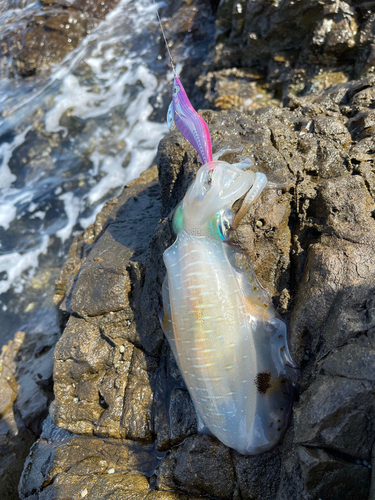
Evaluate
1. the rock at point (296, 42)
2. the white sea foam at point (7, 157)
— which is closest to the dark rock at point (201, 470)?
the rock at point (296, 42)

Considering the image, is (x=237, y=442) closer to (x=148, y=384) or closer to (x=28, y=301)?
(x=148, y=384)

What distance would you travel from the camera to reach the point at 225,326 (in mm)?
2859

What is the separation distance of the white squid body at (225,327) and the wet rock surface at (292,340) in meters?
0.14

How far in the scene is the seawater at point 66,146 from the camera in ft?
24.5

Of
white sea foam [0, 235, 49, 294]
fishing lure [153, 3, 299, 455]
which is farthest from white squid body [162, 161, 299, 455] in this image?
white sea foam [0, 235, 49, 294]

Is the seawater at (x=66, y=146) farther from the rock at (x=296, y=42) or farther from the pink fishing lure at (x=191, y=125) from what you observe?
the pink fishing lure at (x=191, y=125)

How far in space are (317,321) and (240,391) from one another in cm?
79

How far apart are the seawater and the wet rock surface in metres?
2.68

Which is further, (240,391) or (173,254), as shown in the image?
(173,254)

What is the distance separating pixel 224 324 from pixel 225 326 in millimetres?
17

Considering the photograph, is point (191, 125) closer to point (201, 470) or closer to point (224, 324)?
point (224, 324)

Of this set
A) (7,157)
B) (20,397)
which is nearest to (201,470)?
(20,397)

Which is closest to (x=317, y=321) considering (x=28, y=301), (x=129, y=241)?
(x=129, y=241)

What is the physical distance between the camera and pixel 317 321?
277 cm
